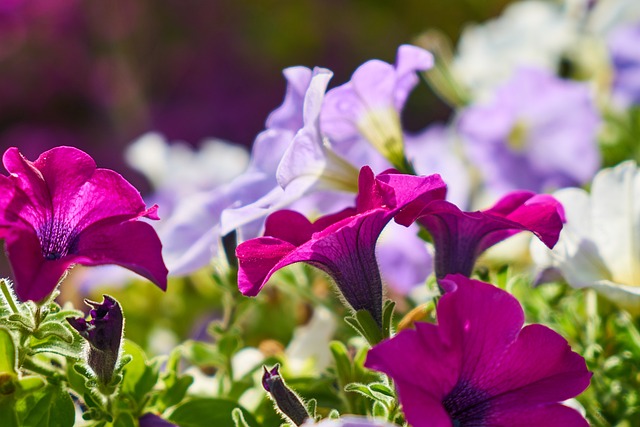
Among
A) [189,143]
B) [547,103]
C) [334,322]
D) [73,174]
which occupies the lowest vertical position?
[189,143]

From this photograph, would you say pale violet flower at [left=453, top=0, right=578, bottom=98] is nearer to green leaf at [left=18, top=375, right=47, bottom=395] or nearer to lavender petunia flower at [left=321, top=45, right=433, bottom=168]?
lavender petunia flower at [left=321, top=45, right=433, bottom=168]

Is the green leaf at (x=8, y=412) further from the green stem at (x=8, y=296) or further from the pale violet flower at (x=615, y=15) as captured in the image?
the pale violet flower at (x=615, y=15)

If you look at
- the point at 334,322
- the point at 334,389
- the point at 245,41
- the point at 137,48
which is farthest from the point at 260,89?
the point at 334,389

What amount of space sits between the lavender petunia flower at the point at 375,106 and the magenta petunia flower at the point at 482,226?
0.40 ft

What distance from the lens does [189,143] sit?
111 inches

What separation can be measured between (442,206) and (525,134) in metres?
0.75

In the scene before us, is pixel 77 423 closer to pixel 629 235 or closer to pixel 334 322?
pixel 334 322

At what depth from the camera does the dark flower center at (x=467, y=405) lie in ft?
1.46

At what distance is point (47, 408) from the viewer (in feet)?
1.62

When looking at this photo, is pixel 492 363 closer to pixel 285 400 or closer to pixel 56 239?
pixel 285 400

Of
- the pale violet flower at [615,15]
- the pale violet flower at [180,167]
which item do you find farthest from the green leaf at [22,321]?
the pale violet flower at [615,15]

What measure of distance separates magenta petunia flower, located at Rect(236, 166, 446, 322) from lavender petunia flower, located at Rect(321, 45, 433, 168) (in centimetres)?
15

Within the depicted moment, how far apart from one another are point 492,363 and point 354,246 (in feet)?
0.35

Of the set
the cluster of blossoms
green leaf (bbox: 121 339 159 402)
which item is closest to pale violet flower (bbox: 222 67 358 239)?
the cluster of blossoms
